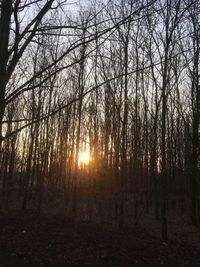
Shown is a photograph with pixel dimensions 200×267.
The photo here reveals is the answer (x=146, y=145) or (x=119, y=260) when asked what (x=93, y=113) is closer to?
(x=146, y=145)

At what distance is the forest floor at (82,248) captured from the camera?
22.9 feet

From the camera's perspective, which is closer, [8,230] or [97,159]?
[8,230]

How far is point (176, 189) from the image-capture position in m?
25.3

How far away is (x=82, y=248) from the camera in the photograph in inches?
309

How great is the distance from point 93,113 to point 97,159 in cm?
393

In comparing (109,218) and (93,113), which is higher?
(93,113)

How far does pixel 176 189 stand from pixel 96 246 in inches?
743

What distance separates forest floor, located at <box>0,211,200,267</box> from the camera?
697 cm

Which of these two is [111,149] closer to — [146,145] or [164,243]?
[146,145]

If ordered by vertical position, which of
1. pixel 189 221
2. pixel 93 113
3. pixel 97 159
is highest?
pixel 93 113

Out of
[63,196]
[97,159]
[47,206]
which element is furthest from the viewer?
[97,159]

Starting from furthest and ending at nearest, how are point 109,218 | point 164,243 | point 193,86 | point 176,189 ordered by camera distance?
1. point 176,189
2. point 193,86
3. point 109,218
4. point 164,243

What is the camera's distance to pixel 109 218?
14320 millimetres

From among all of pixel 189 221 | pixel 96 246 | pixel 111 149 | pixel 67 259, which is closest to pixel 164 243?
pixel 96 246
